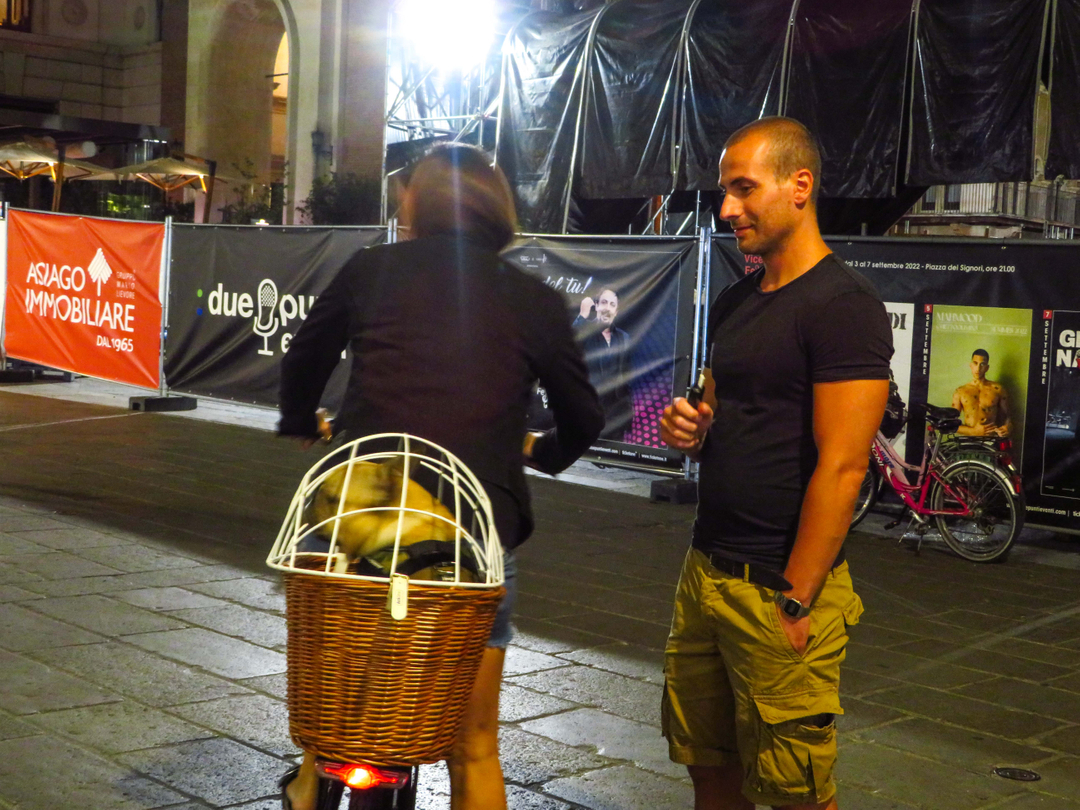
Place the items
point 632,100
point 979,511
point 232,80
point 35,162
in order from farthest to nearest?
point 232,80
point 35,162
point 632,100
point 979,511

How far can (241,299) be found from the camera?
12.8m

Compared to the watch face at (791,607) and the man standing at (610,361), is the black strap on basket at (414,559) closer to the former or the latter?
the watch face at (791,607)

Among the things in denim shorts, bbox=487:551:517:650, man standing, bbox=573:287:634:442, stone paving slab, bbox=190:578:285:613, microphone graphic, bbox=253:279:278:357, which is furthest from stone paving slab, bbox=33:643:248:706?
microphone graphic, bbox=253:279:278:357

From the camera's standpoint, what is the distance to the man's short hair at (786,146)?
2.71 meters

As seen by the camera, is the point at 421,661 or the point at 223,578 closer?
the point at 421,661

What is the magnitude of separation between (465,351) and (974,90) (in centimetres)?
1106

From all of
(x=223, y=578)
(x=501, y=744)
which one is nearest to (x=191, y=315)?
(x=223, y=578)

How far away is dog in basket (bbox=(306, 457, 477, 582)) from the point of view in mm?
2326

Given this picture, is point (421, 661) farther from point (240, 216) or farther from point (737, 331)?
point (240, 216)

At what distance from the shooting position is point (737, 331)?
9.22 ft

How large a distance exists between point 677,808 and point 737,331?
5.76 feet

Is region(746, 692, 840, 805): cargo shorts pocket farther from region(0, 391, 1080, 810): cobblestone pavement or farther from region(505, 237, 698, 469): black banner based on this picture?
region(505, 237, 698, 469): black banner

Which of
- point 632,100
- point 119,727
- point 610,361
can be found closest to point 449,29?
point 632,100

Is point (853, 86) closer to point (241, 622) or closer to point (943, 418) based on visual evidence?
point (943, 418)
